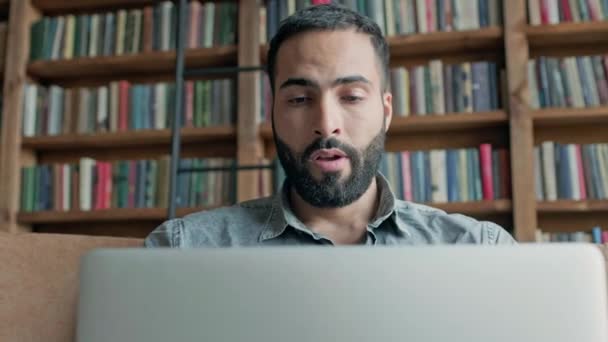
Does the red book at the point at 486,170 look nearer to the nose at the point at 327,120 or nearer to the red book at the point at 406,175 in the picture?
the red book at the point at 406,175

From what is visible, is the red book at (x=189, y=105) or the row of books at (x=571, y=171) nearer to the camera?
the row of books at (x=571, y=171)

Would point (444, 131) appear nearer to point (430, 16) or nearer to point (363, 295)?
point (430, 16)

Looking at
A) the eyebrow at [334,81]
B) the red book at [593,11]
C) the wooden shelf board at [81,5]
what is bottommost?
the eyebrow at [334,81]

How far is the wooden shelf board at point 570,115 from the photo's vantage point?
2.26 m

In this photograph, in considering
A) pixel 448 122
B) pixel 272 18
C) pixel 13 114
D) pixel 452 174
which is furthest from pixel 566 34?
pixel 13 114

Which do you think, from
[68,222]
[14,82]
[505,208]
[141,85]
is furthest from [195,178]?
[505,208]

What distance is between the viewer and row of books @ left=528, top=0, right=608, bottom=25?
231 centimetres

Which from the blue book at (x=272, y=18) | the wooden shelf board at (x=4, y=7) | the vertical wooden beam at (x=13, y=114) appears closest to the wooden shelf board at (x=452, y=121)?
the blue book at (x=272, y=18)

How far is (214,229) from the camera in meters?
1.20

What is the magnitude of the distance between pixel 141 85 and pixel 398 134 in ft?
3.40

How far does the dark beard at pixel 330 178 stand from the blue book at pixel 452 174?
48.8 inches

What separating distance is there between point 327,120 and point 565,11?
1589mm

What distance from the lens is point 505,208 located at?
2279 mm

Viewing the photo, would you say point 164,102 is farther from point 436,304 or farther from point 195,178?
point 436,304
